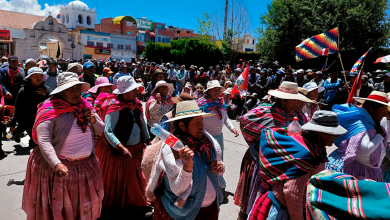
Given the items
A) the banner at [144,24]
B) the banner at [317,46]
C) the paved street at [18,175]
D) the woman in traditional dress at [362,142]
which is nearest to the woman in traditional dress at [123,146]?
the paved street at [18,175]

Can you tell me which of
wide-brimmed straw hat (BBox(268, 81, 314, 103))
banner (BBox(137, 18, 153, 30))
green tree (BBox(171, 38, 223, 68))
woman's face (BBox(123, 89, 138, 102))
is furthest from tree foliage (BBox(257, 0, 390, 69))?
banner (BBox(137, 18, 153, 30))

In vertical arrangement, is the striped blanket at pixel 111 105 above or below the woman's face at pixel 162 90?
below

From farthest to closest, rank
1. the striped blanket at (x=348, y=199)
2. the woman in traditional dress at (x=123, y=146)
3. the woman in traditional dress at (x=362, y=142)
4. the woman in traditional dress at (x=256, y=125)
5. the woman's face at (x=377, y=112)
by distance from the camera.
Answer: the woman in traditional dress at (x=123, y=146), the woman in traditional dress at (x=256, y=125), the woman's face at (x=377, y=112), the woman in traditional dress at (x=362, y=142), the striped blanket at (x=348, y=199)

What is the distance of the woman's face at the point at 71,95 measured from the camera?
3.22m

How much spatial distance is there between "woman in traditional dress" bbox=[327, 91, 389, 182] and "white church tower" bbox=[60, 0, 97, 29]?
101555 millimetres

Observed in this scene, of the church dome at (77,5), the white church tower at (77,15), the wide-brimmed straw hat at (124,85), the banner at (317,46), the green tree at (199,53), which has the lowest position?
the wide-brimmed straw hat at (124,85)

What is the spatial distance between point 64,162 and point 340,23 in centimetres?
2034

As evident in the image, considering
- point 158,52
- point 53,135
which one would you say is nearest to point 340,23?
point 53,135

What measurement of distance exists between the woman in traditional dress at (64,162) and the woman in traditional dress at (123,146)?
68cm

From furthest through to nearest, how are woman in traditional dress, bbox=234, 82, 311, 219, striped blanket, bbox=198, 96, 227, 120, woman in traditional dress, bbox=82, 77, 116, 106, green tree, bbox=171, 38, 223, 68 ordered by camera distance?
green tree, bbox=171, 38, 223, 68 < woman in traditional dress, bbox=82, 77, 116, 106 < striped blanket, bbox=198, 96, 227, 120 < woman in traditional dress, bbox=234, 82, 311, 219

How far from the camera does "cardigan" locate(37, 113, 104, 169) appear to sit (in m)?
2.91

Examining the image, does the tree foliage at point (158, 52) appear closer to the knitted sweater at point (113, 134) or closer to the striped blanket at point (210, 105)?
the striped blanket at point (210, 105)

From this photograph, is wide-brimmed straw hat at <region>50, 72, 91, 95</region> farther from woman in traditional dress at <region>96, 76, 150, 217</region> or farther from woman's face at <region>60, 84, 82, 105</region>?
woman in traditional dress at <region>96, 76, 150, 217</region>

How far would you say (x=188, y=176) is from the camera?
2.40 m
